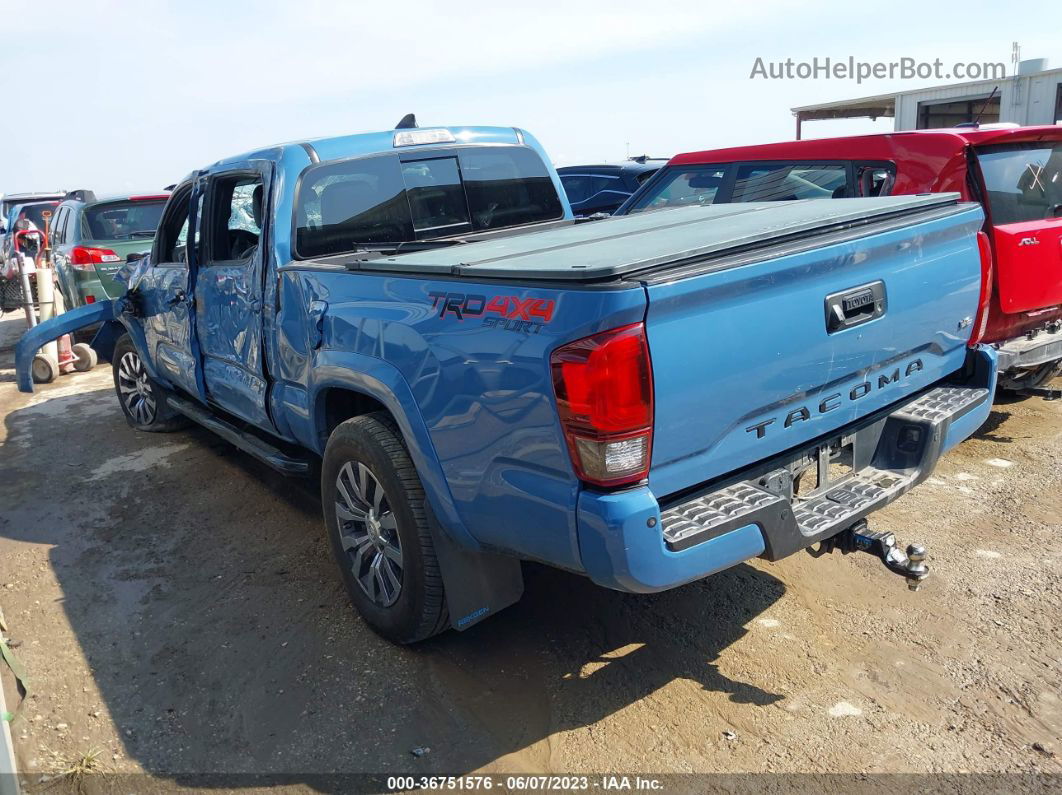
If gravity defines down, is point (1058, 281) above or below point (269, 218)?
below

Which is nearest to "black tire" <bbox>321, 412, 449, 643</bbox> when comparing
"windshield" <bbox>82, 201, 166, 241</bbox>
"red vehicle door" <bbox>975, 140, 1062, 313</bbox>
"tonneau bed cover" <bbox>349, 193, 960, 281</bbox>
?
"tonneau bed cover" <bbox>349, 193, 960, 281</bbox>

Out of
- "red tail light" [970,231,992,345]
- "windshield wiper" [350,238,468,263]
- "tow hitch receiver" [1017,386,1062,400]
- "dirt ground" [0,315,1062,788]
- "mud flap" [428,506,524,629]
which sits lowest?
"dirt ground" [0,315,1062,788]

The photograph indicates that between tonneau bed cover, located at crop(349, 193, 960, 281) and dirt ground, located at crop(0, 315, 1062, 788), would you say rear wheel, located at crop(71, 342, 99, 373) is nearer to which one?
dirt ground, located at crop(0, 315, 1062, 788)

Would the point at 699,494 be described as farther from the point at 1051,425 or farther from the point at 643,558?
the point at 1051,425

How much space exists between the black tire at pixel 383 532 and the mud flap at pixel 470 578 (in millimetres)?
46

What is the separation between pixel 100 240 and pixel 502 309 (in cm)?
851

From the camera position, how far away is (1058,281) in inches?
203

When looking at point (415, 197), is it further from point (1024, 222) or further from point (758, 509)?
point (1024, 222)

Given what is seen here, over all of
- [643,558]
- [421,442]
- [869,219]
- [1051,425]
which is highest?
[869,219]

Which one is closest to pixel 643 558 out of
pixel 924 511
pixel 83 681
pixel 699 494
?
pixel 699 494

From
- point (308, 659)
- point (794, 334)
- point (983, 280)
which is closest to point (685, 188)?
point (983, 280)

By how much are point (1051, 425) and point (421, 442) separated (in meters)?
4.79

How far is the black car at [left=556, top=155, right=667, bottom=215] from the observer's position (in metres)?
9.32

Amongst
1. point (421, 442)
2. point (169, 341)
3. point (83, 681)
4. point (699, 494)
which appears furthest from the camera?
point (169, 341)
